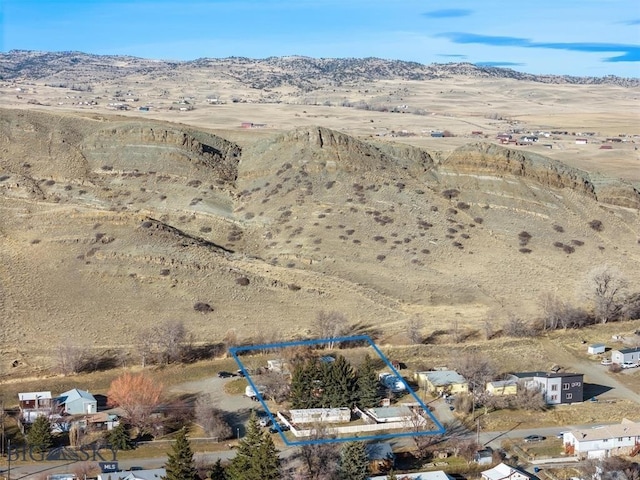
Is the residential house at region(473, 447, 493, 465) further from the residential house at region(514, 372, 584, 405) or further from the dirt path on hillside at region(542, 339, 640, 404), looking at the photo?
the dirt path on hillside at region(542, 339, 640, 404)

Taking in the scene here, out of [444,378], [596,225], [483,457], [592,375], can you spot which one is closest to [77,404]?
[444,378]

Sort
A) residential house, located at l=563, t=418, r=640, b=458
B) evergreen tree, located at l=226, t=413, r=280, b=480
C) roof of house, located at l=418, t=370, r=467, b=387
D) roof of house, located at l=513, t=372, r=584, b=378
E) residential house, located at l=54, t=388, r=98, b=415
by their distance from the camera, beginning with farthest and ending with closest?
roof of house, located at l=418, t=370, r=467, b=387
roof of house, located at l=513, t=372, r=584, b=378
residential house, located at l=54, t=388, r=98, b=415
residential house, located at l=563, t=418, r=640, b=458
evergreen tree, located at l=226, t=413, r=280, b=480

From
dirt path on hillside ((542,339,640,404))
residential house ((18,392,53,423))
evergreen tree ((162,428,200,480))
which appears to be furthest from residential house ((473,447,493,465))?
residential house ((18,392,53,423))

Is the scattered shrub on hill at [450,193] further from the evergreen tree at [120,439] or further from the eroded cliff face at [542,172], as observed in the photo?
the evergreen tree at [120,439]

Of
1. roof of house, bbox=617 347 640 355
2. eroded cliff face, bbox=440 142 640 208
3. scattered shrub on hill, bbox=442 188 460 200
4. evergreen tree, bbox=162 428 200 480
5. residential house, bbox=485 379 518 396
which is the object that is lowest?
residential house, bbox=485 379 518 396

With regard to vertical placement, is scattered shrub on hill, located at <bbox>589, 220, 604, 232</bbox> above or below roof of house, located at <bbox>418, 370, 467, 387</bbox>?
above

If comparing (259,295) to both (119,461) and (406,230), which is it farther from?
(119,461)

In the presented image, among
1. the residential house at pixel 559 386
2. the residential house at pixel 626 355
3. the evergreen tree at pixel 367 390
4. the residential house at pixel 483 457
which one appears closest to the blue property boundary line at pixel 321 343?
the residential house at pixel 483 457

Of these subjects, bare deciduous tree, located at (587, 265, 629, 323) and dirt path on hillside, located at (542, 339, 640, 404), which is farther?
bare deciduous tree, located at (587, 265, 629, 323)
